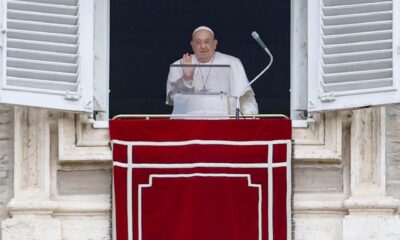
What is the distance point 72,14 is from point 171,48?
340 centimetres

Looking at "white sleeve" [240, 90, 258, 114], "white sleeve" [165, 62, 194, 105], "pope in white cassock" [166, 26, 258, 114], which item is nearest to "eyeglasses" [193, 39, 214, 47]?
"pope in white cassock" [166, 26, 258, 114]

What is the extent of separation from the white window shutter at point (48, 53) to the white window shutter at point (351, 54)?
1419 mm

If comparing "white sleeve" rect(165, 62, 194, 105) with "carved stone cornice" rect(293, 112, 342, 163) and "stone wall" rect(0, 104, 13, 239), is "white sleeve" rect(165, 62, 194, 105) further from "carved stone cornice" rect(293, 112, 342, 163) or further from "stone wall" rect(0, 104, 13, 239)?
"stone wall" rect(0, 104, 13, 239)

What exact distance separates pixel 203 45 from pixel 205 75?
0.44 m

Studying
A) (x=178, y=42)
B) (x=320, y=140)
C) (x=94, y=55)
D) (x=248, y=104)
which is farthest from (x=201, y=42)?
(x=178, y=42)

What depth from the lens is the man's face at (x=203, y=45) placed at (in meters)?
16.3

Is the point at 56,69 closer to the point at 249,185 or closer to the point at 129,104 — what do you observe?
the point at 249,185

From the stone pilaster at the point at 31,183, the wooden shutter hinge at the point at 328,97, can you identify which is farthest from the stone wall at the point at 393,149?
the stone pilaster at the point at 31,183

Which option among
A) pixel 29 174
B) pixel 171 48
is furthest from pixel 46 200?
pixel 171 48

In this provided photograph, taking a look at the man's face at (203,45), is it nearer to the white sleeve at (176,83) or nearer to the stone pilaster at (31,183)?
A: the white sleeve at (176,83)

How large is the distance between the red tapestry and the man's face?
1.10 metres

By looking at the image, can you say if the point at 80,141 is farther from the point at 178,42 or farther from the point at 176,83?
the point at 178,42

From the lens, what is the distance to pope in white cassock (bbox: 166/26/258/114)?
15875mm

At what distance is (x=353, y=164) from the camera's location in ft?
50.4
